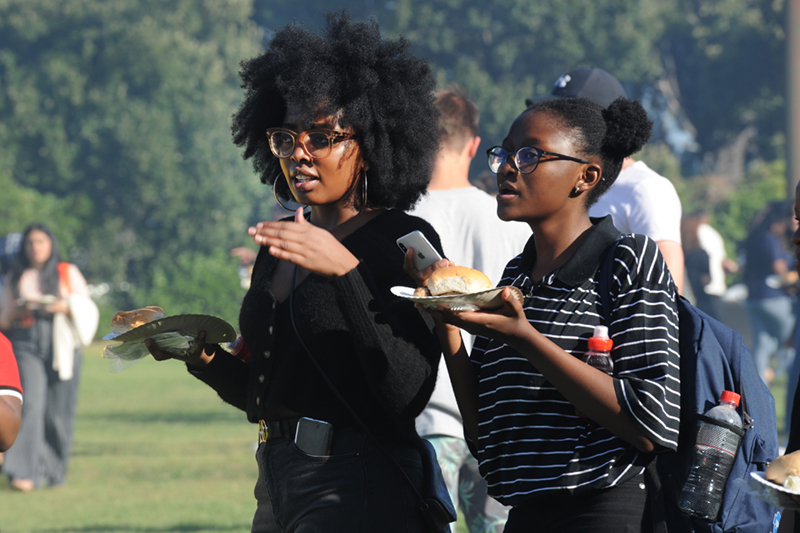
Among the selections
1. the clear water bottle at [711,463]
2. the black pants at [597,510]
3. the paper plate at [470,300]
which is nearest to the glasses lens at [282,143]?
the paper plate at [470,300]

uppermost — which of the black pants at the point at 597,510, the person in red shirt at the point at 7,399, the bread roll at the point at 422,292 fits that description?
the bread roll at the point at 422,292

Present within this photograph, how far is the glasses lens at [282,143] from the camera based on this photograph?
8.95 ft

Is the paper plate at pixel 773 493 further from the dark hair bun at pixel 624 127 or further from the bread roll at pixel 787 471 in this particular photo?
the dark hair bun at pixel 624 127

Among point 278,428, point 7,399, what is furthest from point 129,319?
point 278,428

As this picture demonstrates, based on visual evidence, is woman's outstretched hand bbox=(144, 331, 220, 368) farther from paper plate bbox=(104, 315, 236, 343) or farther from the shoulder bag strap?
the shoulder bag strap

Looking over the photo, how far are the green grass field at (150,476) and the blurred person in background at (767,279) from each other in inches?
36.5

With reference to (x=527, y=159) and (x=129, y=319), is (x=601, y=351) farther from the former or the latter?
(x=129, y=319)

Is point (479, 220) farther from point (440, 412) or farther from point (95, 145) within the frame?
point (95, 145)

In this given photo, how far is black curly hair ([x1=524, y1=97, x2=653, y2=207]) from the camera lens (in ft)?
8.44

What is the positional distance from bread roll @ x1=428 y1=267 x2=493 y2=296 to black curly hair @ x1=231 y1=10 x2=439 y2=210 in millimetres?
544

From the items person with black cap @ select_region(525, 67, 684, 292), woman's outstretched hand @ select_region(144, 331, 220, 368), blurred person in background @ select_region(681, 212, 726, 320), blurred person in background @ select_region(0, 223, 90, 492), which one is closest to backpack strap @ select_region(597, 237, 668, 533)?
woman's outstretched hand @ select_region(144, 331, 220, 368)

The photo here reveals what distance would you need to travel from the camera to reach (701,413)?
2307 mm

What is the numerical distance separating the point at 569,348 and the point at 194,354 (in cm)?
117

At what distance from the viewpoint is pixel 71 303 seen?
8.82 m
